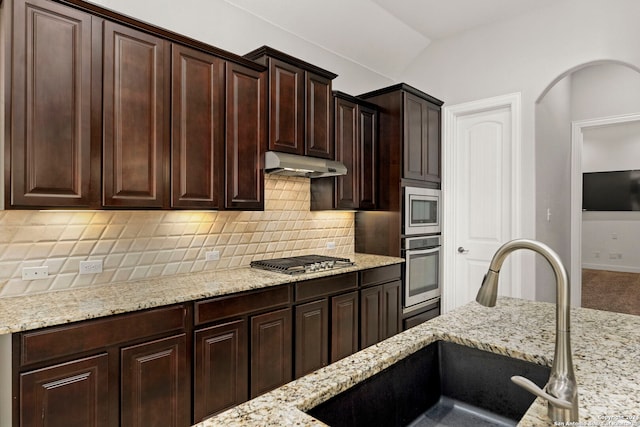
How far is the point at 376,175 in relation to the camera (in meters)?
3.73

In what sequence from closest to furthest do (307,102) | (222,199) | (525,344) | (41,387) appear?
1. (525,344)
2. (41,387)
3. (222,199)
4. (307,102)

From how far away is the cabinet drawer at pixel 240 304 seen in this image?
2094 mm

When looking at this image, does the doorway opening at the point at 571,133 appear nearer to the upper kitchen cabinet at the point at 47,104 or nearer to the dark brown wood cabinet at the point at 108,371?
the dark brown wood cabinet at the point at 108,371

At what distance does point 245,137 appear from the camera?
261cm

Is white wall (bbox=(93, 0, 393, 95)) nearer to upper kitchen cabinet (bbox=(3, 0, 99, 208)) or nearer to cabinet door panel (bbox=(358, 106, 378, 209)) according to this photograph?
cabinet door panel (bbox=(358, 106, 378, 209))

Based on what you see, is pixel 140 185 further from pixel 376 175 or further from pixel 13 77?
pixel 376 175

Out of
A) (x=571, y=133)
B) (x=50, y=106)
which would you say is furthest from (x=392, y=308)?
(x=571, y=133)

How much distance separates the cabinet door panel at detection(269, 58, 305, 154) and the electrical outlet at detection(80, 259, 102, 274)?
134 cm

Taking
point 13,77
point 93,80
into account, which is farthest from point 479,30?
point 13,77

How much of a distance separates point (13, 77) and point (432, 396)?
2.21 meters

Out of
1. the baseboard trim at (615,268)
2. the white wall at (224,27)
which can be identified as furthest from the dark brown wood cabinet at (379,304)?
the baseboard trim at (615,268)

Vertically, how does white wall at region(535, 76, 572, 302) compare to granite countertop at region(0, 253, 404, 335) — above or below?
above

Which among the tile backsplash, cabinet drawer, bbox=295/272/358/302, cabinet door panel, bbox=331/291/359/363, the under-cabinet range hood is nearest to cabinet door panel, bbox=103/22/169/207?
the tile backsplash

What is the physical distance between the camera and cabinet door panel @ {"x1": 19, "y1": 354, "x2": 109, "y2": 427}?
156cm
